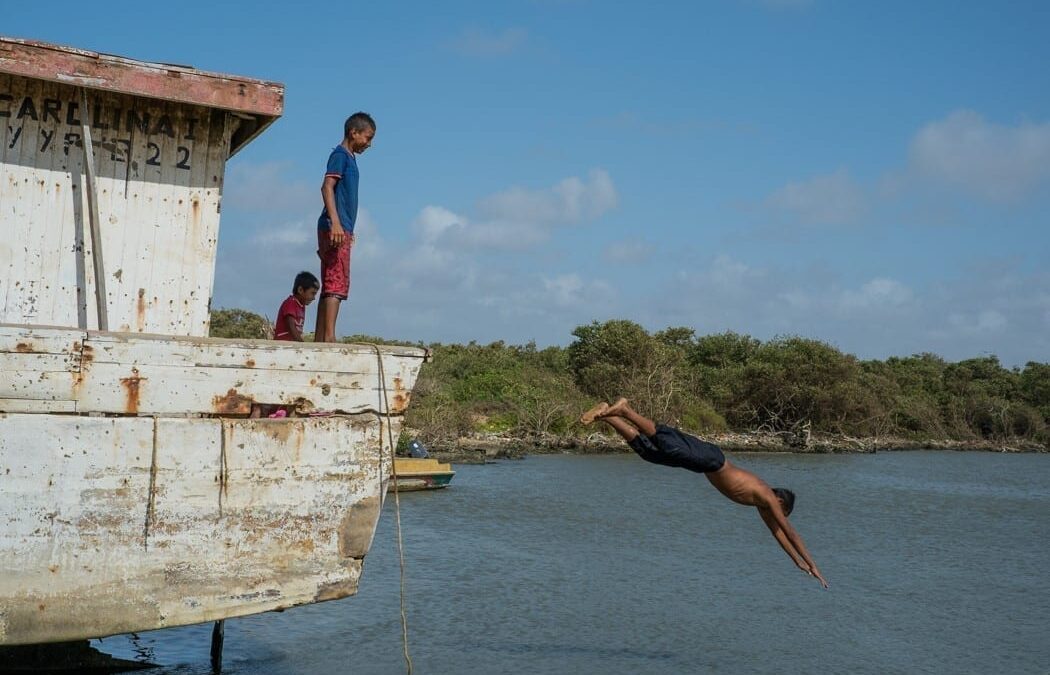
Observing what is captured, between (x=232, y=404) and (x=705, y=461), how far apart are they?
3806 mm

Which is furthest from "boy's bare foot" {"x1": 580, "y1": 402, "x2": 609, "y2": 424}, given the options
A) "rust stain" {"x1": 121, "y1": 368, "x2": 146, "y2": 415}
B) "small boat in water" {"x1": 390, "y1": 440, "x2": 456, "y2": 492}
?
"small boat in water" {"x1": 390, "y1": 440, "x2": 456, "y2": 492}

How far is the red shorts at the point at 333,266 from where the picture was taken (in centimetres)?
668

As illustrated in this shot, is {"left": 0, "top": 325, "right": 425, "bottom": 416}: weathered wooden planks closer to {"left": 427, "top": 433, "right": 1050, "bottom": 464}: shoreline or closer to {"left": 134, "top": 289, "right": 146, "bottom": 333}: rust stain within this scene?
{"left": 134, "top": 289, "right": 146, "bottom": 333}: rust stain

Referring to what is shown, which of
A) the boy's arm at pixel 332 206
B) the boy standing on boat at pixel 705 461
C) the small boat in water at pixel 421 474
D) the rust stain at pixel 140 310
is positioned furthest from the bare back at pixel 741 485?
the small boat in water at pixel 421 474

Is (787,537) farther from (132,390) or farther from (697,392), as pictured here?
(697,392)

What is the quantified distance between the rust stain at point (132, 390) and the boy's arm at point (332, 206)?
1692 millimetres

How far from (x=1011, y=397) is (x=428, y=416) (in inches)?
1214

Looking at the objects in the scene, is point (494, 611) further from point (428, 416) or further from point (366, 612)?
point (428, 416)

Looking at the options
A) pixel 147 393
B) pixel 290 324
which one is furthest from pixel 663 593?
pixel 147 393

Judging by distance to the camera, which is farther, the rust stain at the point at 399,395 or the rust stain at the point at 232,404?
the rust stain at the point at 399,395

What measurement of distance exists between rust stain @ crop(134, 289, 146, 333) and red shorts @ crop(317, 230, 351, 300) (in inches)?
44.9

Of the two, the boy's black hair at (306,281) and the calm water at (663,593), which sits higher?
the boy's black hair at (306,281)

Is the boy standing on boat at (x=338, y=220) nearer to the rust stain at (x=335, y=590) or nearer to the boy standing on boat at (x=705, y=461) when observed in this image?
the rust stain at (x=335, y=590)

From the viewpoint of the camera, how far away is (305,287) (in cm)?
718
